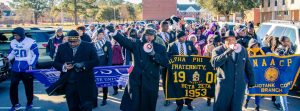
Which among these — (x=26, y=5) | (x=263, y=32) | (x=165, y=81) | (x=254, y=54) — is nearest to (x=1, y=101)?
(x=165, y=81)

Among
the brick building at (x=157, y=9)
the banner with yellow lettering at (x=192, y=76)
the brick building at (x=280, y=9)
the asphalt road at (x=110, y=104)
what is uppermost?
the brick building at (x=157, y=9)

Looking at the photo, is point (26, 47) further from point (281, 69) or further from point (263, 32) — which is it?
point (263, 32)

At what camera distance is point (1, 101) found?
905 cm

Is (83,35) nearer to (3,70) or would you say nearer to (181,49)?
(3,70)

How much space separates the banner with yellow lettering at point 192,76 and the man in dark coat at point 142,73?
4.80ft

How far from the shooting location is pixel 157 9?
9375 cm

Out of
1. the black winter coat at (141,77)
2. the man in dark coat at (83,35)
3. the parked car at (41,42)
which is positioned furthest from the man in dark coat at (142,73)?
the parked car at (41,42)

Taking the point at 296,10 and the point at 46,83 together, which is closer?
the point at 46,83

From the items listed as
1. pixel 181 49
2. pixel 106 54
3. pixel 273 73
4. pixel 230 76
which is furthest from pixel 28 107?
pixel 273 73

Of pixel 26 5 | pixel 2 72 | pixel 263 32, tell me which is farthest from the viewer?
pixel 26 5

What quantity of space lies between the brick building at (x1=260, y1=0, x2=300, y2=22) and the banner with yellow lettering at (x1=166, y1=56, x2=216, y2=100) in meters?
35.7

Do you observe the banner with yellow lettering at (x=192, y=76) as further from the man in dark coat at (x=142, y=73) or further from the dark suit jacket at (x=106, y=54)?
the dark suit jacket at (x=106, y=54)

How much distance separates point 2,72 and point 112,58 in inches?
125

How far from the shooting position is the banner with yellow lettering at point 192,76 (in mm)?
7801
